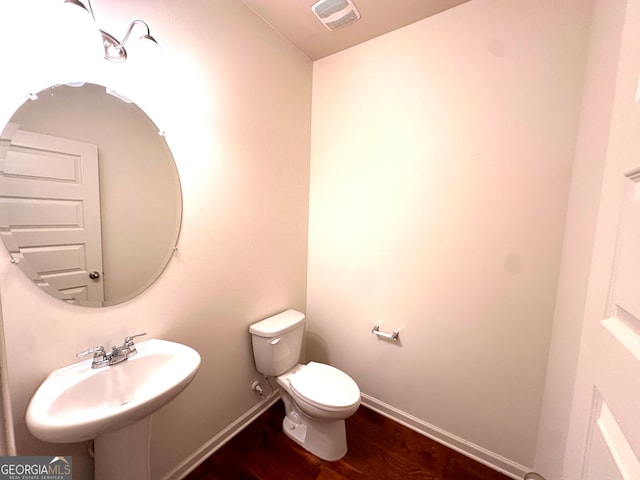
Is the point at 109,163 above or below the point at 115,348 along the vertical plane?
above

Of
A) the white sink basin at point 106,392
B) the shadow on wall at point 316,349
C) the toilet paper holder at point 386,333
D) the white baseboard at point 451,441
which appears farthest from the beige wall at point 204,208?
the white baseboard at point 451,441

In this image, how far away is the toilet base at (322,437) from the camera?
55.6 inches

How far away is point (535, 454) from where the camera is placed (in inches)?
50.7

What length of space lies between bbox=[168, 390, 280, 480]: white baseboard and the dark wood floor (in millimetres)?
26

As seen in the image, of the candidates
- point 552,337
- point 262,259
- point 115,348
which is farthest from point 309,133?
point 552,337

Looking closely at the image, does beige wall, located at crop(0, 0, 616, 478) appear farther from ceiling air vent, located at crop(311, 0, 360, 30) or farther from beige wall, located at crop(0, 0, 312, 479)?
ceiling air vent, located at crop(311, 0, 360, 30)

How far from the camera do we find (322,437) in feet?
4.68

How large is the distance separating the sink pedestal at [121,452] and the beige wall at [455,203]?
130 centimetres

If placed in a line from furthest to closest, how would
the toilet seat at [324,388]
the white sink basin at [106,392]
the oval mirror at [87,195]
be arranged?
the toilet seat at [324,388] < the oval mirror at [87,195] < the white sink basin at [106,392]

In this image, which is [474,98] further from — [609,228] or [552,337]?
[552,337]

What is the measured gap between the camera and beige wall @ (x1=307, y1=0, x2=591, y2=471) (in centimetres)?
120

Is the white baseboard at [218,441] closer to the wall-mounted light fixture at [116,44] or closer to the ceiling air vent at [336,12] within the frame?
the wall-mounted light fixture at [116,44]

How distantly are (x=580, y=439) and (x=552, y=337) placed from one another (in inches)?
32.3

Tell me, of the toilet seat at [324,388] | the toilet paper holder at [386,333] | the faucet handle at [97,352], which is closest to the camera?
the faucet handle at [97,352]
